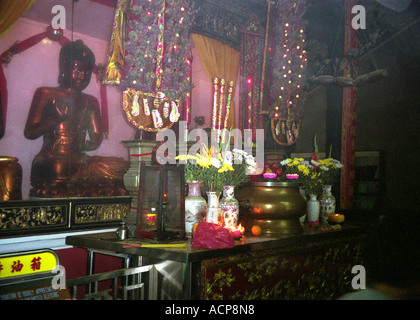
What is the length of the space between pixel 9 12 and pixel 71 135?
132 centimetres

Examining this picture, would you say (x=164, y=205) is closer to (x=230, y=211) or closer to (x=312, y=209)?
(x=230, y=211)

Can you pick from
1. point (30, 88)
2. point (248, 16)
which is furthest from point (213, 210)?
point (248, 16)

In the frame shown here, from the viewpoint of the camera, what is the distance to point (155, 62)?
3.81 m

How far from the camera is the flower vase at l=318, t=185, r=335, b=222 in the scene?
348 cm

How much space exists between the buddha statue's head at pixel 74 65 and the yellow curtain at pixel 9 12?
863 millimetres

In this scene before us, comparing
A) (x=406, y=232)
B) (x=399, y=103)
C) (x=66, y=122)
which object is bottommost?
(x=406, y=232)

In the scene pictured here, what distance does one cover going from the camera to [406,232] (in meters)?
4.21

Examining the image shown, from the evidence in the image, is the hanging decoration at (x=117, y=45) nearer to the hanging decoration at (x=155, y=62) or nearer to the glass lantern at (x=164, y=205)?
the hanging decoration at (x=155, y=62)

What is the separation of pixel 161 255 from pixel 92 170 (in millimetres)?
2251

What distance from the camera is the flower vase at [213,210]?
2506 mm

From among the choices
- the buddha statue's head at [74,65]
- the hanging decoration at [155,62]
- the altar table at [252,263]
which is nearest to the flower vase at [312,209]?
the altar table at [252,263]
